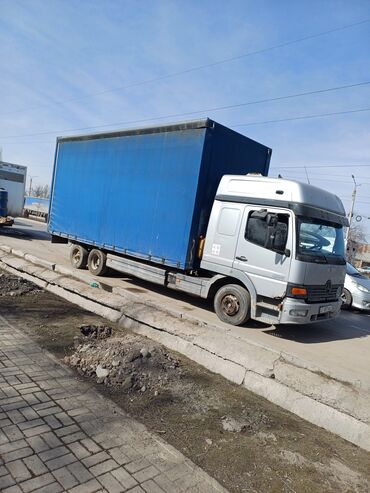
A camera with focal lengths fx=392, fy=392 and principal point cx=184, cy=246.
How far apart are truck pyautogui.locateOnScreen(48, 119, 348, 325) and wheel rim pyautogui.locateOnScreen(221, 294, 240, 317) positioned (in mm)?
19

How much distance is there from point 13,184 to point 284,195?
16.6m

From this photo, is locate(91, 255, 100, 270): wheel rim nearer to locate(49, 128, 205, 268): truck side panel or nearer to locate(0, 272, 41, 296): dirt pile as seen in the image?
locate(49, 128, 205, 268): truck side panel

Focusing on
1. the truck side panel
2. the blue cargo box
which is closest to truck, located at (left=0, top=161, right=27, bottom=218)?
the truck side panel

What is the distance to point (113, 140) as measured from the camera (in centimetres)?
Result: 1025

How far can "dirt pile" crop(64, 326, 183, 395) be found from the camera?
4.44 metres

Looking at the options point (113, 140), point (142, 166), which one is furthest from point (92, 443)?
point (113, 140)

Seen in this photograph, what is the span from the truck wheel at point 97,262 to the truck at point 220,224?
29 centimetres

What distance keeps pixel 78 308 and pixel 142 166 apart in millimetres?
3724

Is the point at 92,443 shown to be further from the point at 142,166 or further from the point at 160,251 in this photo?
the point at 142,166

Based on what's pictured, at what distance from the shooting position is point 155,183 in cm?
881

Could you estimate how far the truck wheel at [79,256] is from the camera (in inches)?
455

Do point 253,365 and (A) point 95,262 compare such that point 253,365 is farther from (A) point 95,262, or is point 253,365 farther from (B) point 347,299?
(B) point 347,299

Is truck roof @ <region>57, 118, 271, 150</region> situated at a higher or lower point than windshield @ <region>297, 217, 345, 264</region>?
higher

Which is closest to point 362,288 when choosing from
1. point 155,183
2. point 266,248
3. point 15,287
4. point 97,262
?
point 266,248
